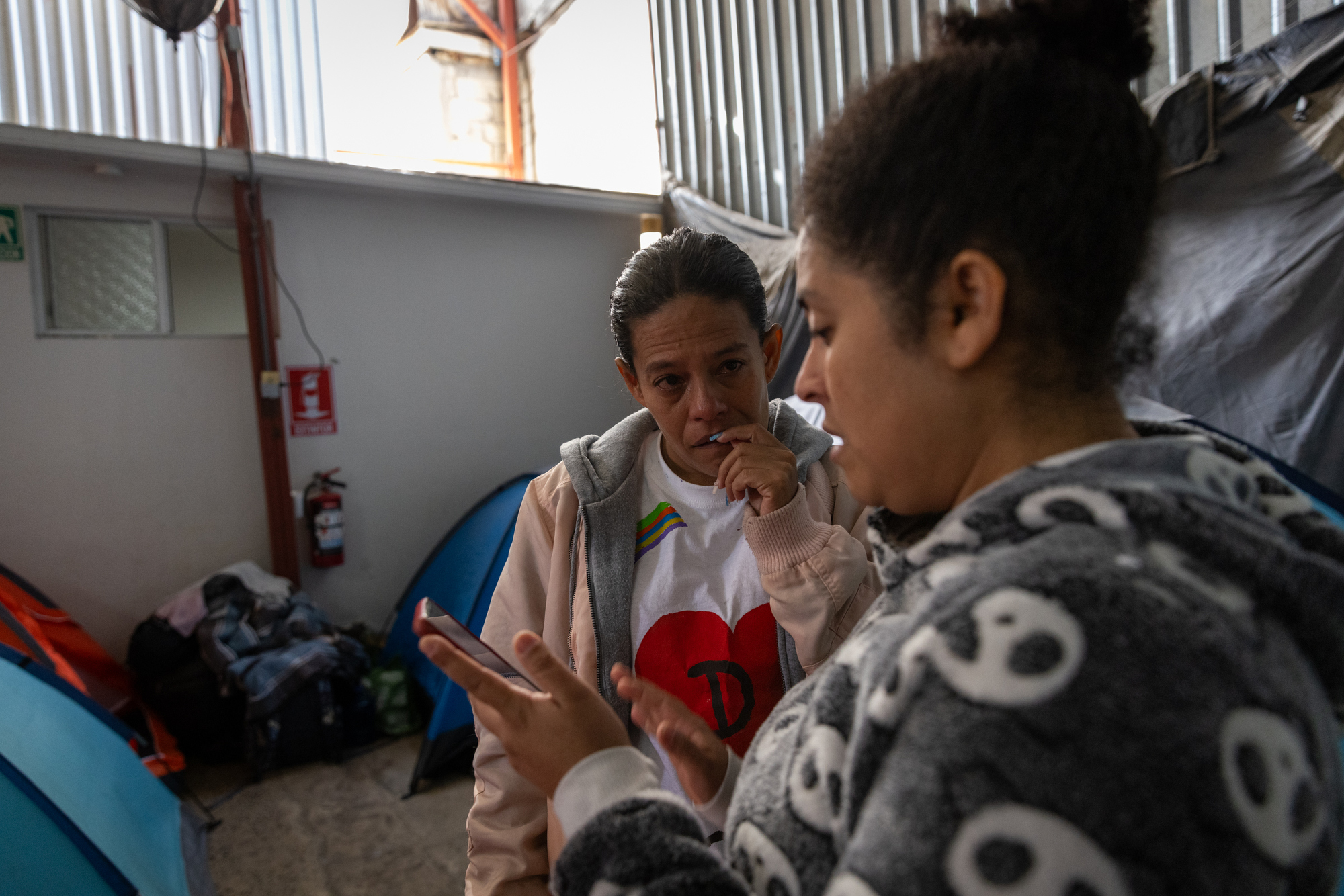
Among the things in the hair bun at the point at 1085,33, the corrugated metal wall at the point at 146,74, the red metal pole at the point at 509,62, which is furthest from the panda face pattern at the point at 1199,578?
the red metal pole at the point at 509,62

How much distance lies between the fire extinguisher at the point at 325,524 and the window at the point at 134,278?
0.88 m

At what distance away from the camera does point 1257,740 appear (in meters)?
0.40

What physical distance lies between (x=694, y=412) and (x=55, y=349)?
3569 mm

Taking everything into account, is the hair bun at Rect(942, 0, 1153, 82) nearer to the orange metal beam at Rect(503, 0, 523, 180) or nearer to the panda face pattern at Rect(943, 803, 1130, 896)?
the panda face pattern at Rect(943, 803, 1130, 896)

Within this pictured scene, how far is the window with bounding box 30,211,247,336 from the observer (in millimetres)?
3467

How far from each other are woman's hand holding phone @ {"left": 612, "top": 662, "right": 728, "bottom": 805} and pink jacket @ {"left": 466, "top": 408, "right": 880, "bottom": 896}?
0.66ft

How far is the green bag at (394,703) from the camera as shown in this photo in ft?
11.5

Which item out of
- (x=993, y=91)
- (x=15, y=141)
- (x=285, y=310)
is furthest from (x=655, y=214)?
(x=993, y=91)

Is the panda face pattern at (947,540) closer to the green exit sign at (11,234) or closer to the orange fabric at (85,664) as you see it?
the orange fabric at (85,664)

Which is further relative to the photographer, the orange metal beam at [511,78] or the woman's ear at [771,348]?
the orange metal beam at [511,78]

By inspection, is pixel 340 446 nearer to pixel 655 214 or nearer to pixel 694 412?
pixel 655 214

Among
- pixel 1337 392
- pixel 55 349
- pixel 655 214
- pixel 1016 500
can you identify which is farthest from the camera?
pixel 655 214

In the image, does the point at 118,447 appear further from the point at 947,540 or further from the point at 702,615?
the point at 947,540

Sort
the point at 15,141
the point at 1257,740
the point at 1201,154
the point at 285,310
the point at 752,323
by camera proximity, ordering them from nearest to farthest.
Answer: the point at 1257,740 < the point at 752,323 < the point at 1201,154 < the point at 15,141 < the point at 285,310
